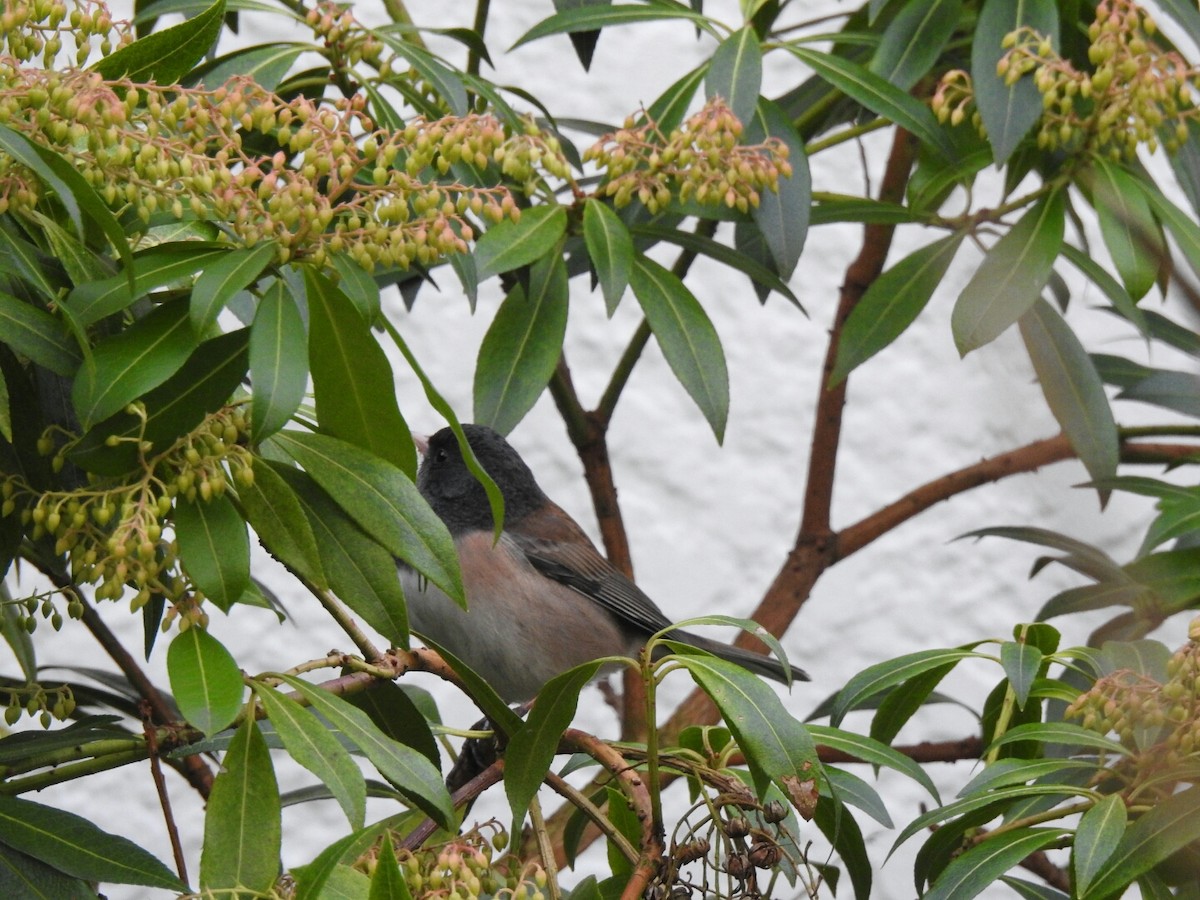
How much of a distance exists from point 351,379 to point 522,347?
418 millimetres

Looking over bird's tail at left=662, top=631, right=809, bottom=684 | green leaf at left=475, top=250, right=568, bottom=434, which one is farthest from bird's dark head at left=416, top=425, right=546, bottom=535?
green leaf at left=475, top=250, right=568, bottom=434

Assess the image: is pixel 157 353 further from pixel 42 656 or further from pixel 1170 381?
pixel 42 656

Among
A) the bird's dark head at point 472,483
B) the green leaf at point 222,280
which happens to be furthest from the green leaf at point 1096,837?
the bird's dark head at point 472,483

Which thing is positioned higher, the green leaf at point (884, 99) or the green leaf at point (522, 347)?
the green leaf at point (884, 99)

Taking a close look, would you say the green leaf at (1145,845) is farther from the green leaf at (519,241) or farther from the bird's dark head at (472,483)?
the bird's dark head at (472,483)

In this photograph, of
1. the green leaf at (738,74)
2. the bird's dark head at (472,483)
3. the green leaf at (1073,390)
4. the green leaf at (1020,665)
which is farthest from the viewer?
the bird's dark head at (472,483)

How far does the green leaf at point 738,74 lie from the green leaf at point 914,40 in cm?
13

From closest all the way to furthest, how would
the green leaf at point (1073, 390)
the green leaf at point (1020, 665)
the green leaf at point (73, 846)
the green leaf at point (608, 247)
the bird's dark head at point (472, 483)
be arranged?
1. the green leaf at point (73, 846)
2. the green leaf at point (1020, 665)
3. the green leaf at point (608, 247)
4. the green leaf at point (1073, 390)
5. the bird's dark head at point (472, 483)

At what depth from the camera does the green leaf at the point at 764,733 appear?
645mm

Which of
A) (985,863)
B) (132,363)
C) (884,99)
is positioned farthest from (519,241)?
(985,863)

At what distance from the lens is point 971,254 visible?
1.35 m

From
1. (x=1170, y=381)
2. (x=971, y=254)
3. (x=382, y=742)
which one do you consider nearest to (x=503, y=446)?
(x=971, y=254)

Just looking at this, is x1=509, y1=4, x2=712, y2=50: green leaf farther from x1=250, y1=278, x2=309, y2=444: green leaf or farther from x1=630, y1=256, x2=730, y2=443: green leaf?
x1=250, y1=278, x2=309, y2=444: green leaf

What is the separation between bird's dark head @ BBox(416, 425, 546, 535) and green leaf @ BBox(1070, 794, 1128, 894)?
3.39 ft
